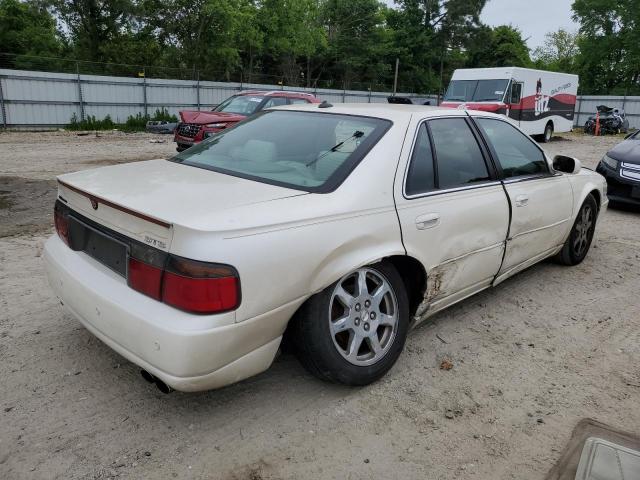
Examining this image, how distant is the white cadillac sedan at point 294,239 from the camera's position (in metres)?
2.32

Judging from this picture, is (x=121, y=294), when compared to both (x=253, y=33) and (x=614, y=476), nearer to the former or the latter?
(x=614, y=476)

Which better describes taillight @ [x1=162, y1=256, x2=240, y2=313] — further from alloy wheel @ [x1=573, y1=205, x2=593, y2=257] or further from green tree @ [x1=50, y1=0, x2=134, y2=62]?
green tree @ [x1=50, y1=0, x2=134, y2=62]

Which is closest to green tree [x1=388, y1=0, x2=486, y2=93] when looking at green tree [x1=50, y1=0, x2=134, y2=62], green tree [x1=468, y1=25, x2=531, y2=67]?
green tree [x1=468, y1=25, x2=531, y2=67]

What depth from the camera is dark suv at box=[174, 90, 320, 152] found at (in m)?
11.3

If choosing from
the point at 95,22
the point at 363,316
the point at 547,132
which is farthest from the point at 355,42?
the point at 363,316

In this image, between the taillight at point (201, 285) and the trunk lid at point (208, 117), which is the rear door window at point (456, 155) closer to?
the taillight at point (201, 285)

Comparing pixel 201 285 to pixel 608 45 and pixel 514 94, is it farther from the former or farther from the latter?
pixel 608 45

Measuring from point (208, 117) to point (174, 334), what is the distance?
10.1m

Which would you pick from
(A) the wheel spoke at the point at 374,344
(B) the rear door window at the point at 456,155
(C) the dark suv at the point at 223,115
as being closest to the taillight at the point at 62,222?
(A) the wheel spoke at the point at 374,344

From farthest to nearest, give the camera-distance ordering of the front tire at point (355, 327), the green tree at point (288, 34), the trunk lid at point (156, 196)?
the green tree at point (288, 34)
the front tire at point (355, 327)
the trunk lid at point (156, 196)

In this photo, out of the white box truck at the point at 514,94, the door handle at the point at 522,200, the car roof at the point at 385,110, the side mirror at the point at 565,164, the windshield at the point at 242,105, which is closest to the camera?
the car roof at the point at 385,110

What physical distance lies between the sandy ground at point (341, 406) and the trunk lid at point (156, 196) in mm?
956

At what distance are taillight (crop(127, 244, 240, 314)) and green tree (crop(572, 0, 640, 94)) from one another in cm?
5089

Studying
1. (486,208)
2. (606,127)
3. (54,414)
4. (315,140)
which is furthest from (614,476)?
(606,127)
